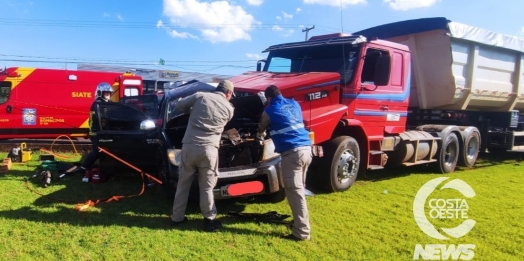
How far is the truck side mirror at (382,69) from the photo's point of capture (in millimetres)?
6273

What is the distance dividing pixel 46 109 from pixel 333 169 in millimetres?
9392

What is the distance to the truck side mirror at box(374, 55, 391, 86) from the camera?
627 centimetres

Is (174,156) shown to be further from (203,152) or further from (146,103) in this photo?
(146,103)

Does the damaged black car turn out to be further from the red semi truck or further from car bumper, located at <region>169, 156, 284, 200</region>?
the red semi truck

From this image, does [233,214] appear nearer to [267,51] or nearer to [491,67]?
[267,51]

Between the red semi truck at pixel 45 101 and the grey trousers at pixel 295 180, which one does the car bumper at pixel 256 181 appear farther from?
the red semi truck at pixel 45 101

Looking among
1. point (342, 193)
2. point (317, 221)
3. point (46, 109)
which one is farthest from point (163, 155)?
point (46, 109)

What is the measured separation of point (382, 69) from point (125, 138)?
431cm

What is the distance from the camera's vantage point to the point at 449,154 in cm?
898

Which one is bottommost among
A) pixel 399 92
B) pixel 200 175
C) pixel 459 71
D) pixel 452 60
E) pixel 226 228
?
pixel 226 228

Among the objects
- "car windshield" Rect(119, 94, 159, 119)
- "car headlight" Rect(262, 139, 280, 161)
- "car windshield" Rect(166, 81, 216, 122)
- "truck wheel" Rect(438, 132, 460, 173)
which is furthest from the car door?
"truck wheel" Rect(438, 132, 460, 173)

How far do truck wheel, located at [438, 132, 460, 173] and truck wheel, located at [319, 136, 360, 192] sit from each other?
3.19 m

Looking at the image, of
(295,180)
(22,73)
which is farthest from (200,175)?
(22,73)

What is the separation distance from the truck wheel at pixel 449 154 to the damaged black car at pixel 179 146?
485 cm
